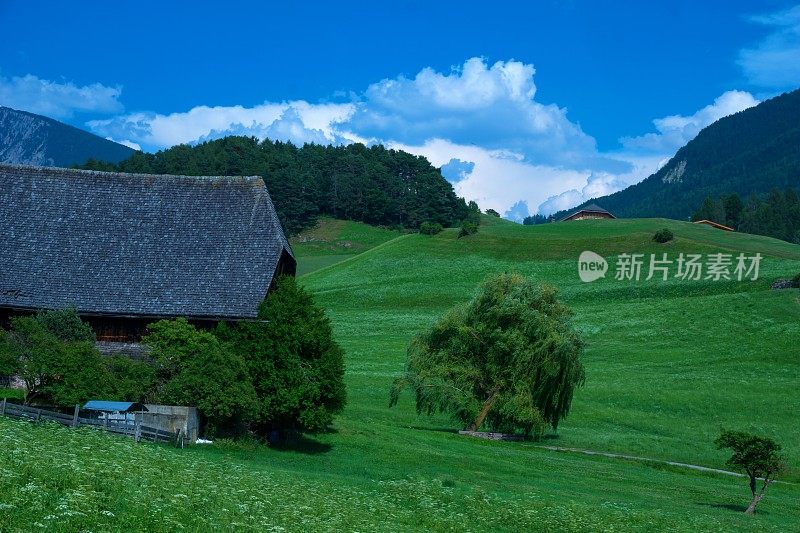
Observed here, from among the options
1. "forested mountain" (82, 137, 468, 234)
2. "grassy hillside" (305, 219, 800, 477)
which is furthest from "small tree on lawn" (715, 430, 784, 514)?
"forested mountain" (82, 137, 468, 234)

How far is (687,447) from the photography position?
47.3 metres

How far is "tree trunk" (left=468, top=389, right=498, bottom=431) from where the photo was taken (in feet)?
149

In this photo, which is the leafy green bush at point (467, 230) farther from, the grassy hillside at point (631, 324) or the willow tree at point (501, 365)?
the willow tree at point (501, 365)

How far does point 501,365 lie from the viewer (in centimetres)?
4662

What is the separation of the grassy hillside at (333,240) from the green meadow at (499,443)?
13329 millimetres

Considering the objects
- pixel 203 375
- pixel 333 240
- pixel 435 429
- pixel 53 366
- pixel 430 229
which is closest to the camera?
pixel 53 366

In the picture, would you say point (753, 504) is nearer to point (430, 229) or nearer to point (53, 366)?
point (53, 366)

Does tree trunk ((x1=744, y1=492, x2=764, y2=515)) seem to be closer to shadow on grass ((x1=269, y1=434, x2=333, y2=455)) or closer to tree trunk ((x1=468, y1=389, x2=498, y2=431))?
shadow on grass ((x1=269, y1=434, x2=333, y2=455))

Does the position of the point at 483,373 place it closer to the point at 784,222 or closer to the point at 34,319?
the point at 34,319

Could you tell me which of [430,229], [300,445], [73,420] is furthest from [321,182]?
[73,420]

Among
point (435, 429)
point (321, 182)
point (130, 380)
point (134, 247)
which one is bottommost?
point (435, 429)

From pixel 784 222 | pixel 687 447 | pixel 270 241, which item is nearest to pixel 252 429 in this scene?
pixel 270 241

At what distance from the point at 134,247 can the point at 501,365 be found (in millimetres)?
20459

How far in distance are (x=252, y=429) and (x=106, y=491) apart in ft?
67.9
